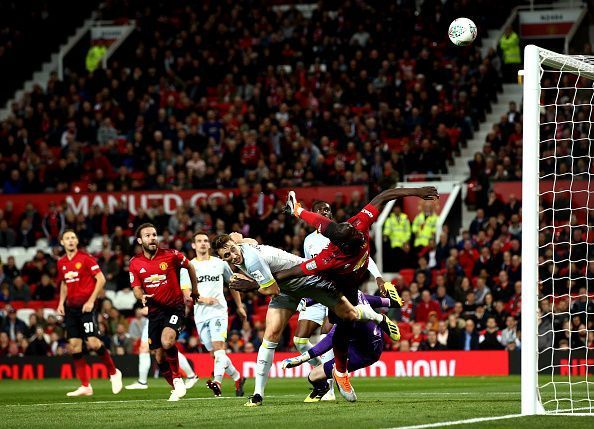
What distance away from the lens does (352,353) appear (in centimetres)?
1397

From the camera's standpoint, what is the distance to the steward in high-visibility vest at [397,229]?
1009 inches

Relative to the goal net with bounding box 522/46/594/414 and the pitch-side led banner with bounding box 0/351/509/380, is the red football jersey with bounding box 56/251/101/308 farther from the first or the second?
the goal net with bounding box 522/46/594/414

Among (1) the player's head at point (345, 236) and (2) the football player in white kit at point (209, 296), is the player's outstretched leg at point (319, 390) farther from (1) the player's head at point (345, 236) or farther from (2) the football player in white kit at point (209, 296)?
(2) the football player in white kit at point (209, 296)

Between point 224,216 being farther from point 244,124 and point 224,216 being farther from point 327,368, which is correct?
point 327,368

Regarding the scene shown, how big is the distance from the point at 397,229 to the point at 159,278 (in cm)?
1125

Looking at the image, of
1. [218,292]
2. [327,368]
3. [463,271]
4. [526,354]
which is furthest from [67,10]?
[526,354]

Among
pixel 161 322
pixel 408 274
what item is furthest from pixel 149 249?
pixel 408 274

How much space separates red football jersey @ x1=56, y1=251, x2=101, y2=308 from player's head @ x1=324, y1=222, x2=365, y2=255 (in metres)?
5.73

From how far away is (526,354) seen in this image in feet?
35.1

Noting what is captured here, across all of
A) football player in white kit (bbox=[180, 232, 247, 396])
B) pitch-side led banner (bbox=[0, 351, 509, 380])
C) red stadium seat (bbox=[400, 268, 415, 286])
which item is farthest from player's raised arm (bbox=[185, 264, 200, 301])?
red stadium seat (bbox=[400, 268, 415, 286])

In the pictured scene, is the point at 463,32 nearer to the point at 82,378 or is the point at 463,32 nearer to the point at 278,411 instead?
the point at 278,411

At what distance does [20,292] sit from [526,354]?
18.3 m

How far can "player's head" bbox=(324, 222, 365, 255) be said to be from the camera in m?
12.3

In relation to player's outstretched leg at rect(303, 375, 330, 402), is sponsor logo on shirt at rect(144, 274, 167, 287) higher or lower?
higher
